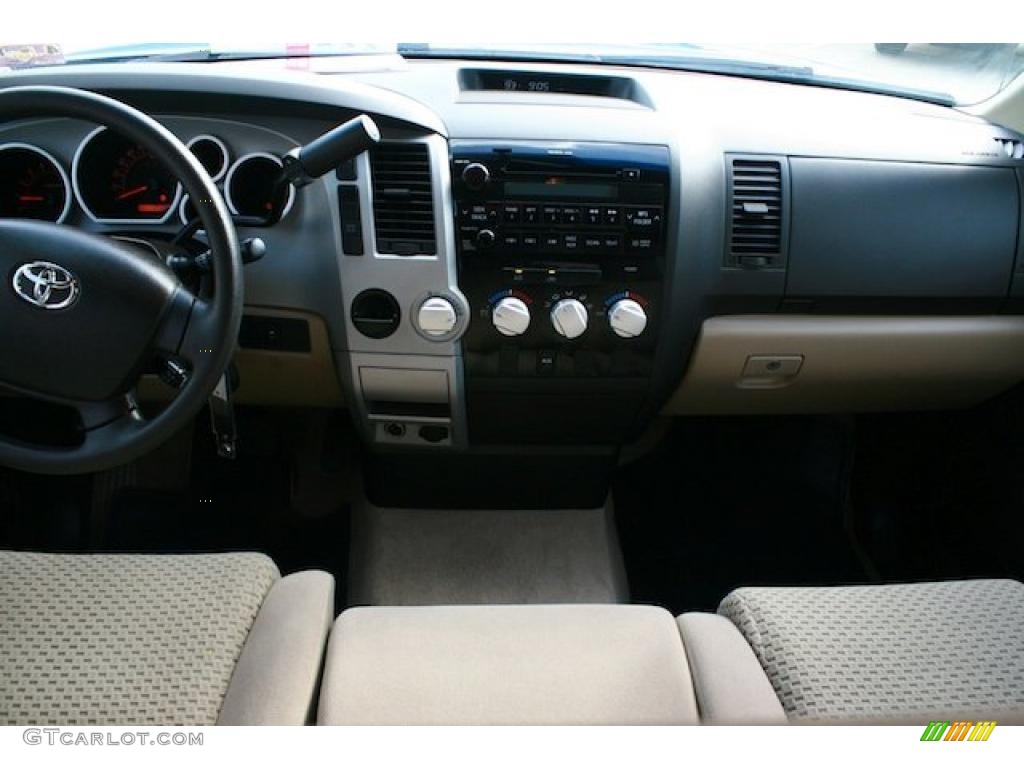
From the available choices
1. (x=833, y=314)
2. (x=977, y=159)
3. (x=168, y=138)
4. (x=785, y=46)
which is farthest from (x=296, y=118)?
(x=977, y=159)

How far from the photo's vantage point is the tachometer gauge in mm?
1405

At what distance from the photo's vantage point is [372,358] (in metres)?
1.61

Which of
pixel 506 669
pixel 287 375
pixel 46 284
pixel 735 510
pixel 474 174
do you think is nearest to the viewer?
pixel 506 669

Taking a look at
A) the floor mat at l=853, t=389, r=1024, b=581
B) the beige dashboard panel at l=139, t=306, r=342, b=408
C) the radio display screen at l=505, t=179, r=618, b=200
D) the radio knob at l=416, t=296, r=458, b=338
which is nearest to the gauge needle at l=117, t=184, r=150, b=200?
the beige dashboard panel at l=139, t=306, r=342, b=408

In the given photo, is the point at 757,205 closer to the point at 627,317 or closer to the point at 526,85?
the point at 627,317

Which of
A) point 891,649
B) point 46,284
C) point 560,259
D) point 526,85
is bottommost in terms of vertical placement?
point 891,649

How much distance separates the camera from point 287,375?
1.70m

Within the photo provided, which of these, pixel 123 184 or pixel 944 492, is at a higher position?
pixel 123 184

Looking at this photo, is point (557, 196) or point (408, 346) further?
point (408, 346)

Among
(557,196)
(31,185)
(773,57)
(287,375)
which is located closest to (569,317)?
(557,196)

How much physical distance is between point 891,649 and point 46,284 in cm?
114

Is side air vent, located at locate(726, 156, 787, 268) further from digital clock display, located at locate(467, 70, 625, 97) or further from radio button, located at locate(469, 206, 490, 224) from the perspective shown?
radio button, located at locate(469, 206, 490, 224)

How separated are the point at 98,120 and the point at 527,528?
132cm
